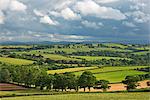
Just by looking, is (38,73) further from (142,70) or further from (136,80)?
(142,70)

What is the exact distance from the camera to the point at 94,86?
11550 centimetres

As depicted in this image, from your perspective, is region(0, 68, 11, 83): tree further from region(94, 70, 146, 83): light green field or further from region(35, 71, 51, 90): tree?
region(94, 70, 146, 83): light green field

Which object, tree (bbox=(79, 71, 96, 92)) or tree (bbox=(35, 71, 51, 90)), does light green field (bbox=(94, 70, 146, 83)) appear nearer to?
tree (bbox=(79, 71, 96, 92))

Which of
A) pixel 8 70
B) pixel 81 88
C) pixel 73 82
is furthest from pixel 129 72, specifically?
pixel 8 70

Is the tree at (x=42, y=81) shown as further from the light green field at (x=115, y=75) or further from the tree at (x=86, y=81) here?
the light green field at (x=115, y=75)

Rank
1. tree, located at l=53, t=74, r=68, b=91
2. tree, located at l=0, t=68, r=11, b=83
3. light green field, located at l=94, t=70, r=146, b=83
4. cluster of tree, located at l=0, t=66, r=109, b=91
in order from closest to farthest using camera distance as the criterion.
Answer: tree, located at l=53, t=74, r=68, b=91 < cluster of tree, located at l=0, t=66, r=109, b=91 < tree, located at l=0, t=68, r=11, b=83 < light green field, located at l=94, t=70, r=146, b=83

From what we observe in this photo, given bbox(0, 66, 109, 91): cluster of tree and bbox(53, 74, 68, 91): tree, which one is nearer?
bbox(53, 74, 68, 91): tree

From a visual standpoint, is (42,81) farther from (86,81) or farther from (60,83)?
(86,81)

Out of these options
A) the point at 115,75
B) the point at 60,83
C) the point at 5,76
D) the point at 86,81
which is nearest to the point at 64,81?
the point at 60,83

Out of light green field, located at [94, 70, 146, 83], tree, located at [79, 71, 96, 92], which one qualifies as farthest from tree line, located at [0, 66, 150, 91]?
light green field, located at [94, 70, 146, 83]

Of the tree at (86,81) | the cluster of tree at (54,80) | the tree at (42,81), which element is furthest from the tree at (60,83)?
the tree at (86,81)

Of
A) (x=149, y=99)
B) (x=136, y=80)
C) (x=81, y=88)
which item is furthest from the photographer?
(x=81, y=88)

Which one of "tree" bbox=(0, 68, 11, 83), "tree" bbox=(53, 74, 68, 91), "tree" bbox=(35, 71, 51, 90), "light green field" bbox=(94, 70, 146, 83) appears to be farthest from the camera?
"light green field" bbox=(94, 70, 146, 83)

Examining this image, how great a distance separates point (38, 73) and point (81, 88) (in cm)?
1787
